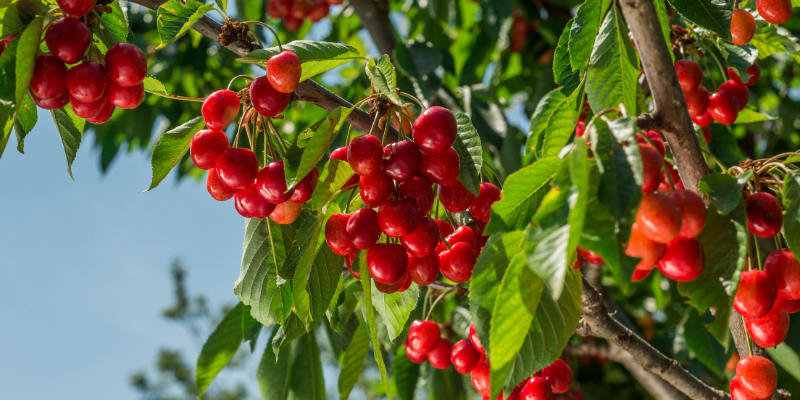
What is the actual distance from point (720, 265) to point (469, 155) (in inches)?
14.8

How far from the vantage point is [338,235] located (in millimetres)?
853

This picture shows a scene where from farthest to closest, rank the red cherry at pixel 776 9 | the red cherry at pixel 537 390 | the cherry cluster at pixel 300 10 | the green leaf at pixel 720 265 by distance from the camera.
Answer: the cherry cluster at pixel 300 10, the red cherry at pixel 537 390, the red cherry at pixel 776 9, the green leaf at pixel 720 265

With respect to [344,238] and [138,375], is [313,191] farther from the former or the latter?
[138,375]

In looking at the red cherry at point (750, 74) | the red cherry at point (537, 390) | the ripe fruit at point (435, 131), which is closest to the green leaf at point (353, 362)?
the red cherry at point (537, 390)

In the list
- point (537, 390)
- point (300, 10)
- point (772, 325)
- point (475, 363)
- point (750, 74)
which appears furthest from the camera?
point (300, 10)

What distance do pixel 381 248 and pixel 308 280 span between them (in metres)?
0.15

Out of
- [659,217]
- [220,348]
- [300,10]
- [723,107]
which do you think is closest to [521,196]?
[659,217]

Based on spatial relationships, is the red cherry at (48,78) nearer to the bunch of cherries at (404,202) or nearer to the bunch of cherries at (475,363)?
the bunch of cherries at (404,202)

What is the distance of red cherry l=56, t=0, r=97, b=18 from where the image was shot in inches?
31.8

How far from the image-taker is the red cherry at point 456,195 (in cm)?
91

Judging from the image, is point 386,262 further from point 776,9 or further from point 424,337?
point 776,9

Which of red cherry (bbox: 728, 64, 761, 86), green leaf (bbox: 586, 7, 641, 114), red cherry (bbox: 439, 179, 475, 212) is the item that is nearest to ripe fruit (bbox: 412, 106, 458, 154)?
red cherry (bbox: 439, 179, 475, 212)

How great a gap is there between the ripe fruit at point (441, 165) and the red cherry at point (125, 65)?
1.41 ft

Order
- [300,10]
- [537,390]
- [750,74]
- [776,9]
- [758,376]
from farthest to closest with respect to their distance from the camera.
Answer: [300,10] → [750,74] → [537,390] → [776,9] → [758,376]
